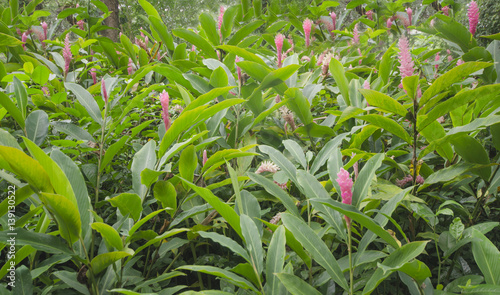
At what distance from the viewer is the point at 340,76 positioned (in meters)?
1.33

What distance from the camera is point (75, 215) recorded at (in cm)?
72

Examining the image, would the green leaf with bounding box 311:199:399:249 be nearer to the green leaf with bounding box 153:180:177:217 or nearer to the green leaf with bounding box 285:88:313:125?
the green leaf with bounding box 153:180:177:217

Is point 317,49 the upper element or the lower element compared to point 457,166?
upper

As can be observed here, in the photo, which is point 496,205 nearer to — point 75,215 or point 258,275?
point 258,275

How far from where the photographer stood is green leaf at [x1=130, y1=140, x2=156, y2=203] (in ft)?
3.18

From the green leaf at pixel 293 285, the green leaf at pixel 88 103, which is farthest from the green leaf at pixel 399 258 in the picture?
the green leaf at pixel 88 103

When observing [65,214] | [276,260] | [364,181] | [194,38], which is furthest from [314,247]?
[194,38]

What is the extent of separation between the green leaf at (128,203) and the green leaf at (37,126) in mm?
461

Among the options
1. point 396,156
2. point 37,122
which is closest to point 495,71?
point 396,156

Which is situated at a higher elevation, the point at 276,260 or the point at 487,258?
the point at 276,260

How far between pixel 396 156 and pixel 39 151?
1102 mm

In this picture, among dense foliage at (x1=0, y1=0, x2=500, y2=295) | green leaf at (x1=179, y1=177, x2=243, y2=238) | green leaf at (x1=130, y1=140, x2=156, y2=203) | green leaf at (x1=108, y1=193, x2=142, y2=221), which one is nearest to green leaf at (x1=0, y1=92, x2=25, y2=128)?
dense foliage at (x1=0, y1=0, x2=500, y2=295)

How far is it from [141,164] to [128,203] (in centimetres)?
20

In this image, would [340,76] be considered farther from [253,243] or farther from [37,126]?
[37,126]
